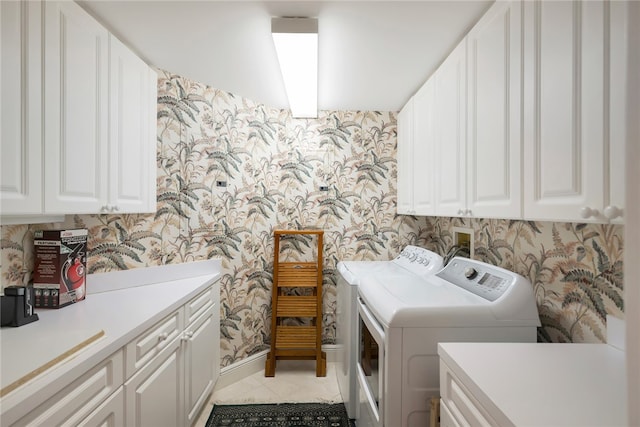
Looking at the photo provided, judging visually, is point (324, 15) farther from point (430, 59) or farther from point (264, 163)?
point (264, 163)

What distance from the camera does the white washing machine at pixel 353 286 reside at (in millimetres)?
1865

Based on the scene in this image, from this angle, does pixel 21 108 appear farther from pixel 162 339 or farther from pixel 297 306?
pixel 297 306

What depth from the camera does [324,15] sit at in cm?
139

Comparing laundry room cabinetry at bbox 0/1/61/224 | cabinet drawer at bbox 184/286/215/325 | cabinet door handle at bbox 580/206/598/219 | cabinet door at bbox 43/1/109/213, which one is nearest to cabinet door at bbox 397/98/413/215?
cabinet door handle at bbox 580/206/598/219

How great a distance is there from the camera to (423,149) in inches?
78.4

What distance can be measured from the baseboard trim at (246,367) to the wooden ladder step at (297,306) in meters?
0.41

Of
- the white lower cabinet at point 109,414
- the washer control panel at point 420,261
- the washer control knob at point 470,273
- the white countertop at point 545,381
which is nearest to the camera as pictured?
the white countertop at point 545,381

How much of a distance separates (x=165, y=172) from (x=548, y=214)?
83.8 inches

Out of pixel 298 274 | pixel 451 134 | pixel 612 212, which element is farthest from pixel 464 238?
pixel 612 212

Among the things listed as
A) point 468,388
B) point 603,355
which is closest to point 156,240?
point 468,388

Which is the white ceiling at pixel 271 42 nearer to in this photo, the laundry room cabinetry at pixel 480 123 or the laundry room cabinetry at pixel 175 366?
the laundry room cabinetry at pixel 480 123

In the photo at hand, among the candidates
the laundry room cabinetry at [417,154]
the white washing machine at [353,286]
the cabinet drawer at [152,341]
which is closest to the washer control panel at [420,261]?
the white washing machine at [353,286]

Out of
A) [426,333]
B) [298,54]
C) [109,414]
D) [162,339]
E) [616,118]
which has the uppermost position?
[298,54]

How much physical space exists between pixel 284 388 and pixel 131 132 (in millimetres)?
2115
